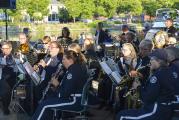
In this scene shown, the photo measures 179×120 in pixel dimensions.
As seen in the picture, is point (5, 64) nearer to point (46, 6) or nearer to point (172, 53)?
point (172, 53)

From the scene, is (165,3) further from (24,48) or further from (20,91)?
(20,91)

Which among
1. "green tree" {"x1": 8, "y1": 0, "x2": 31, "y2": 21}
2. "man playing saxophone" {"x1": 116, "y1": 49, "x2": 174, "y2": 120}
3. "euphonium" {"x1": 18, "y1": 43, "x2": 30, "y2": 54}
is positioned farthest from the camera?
"green tree" {"x1": 8, "y1": 0, "x2": 31, "y2": 21}

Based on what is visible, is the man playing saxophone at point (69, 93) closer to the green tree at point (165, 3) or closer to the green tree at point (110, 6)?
the green tree at point (165, 3)

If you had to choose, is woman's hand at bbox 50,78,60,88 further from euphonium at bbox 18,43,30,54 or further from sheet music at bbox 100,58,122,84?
euphonium at bbox 18,43,30,54

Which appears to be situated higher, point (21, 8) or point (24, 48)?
point (24, 48)

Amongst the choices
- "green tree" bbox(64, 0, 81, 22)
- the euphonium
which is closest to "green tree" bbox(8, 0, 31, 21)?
"green tree" bbox(64, 0, 81, 22)

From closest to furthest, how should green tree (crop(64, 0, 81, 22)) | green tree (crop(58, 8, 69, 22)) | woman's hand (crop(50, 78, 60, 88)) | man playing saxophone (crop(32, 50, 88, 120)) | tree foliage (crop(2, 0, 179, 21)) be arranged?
1. man playing saxophone (crop(32, 50, 88, 120))
2. woman's hand (crop(50, 78, 60, 88))
3. tree foliage (crop(2, 0, 179, 21))
4. green tree (crop(64, 0, 81, 22))
5. green tree (crop(58, 8, 69, 22))

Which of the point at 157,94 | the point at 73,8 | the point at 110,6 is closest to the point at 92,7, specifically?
the point at 110,6

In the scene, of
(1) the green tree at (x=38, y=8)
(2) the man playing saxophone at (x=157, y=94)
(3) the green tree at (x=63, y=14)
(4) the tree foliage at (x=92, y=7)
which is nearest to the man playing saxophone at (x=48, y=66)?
(2) the man playing saxophone at (x=157, y=94)

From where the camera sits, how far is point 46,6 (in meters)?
61.0

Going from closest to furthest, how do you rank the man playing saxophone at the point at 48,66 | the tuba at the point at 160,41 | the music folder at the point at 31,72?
the music folder at the point at 31,72, the man playing saxophone at the point at 48,66, the tuba at the point at 160,41

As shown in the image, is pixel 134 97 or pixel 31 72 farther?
pixel 31 72

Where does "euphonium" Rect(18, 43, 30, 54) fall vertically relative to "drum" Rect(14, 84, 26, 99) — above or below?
above

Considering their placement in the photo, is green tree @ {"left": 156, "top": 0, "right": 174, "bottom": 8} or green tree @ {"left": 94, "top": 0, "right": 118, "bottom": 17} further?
green tree @ {"left": 94, "top": 0, "right": 118, "bottom": 17}
